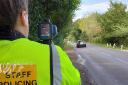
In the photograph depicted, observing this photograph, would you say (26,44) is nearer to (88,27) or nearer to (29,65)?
(29,65)

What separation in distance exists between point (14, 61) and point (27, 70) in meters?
0.08

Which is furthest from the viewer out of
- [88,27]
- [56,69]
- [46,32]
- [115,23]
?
[88,27]

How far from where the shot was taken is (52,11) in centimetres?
1589

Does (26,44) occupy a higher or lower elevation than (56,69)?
higher

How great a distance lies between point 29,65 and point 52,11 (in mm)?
13726

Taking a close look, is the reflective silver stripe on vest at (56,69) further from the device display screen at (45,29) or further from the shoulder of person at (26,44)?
the device display screen at (45,29)

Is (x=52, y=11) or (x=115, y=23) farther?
(x=115, y=23)

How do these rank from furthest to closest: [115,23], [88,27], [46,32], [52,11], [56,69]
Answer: [88,27]
[115,23]
[52,11]
[46,32]
[56,69]

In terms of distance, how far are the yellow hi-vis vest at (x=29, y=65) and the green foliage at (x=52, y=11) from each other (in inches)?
348

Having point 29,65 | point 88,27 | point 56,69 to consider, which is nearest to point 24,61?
point 29,65

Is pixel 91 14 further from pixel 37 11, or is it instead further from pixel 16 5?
pixel 16 5

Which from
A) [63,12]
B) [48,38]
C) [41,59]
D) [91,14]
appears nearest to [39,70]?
[41,59]

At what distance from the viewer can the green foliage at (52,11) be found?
1159 centimetres

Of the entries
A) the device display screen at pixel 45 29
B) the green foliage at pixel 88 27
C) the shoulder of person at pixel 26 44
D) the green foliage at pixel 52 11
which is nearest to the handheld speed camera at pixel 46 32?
the device display screen at pixel 45 29
